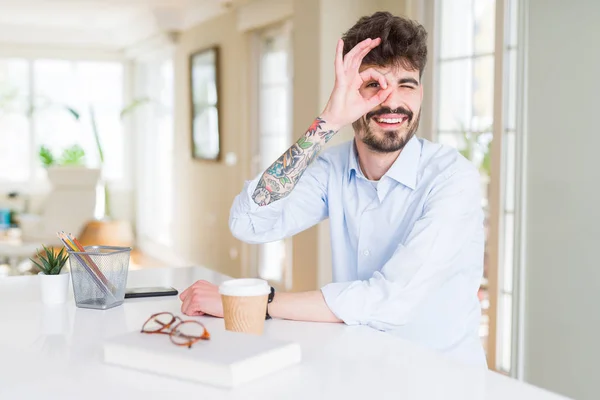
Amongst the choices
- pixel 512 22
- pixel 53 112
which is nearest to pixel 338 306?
pixel 512 22

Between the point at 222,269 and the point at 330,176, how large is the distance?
4839 millimetres

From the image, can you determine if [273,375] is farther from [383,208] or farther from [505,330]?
[505,330]

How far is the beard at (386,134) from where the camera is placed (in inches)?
65.8

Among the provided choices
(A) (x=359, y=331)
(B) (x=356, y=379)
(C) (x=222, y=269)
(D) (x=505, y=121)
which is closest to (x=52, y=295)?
(A) (x=359, y=331)

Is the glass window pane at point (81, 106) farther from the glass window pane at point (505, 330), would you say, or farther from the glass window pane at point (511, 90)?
the glass window pane at point (505, 330)

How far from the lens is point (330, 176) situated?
186 centimetres

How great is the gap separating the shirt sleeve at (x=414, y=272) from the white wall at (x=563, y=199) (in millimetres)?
1463

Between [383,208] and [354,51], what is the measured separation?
1.20ft

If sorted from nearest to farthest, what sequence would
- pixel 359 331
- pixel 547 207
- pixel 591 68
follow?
pixel 359 331 → pixel 591 68 → pixel 547 207

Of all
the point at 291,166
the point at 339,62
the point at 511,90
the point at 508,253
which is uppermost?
the point at 511,90

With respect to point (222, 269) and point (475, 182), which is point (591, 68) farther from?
point (222, 269)

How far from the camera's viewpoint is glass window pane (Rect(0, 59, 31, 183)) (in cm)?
913

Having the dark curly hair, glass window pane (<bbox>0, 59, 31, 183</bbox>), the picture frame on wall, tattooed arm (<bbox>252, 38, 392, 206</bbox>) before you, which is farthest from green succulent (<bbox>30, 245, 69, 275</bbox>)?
glass window pane (<bbox>0, 59, 31, 183</bbox>)

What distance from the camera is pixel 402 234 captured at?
5.61 ft
